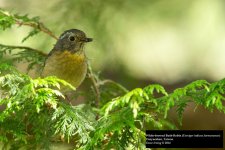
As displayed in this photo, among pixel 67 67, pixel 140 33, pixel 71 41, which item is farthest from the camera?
pixel 140 33

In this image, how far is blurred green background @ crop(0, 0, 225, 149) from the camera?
398 centimetres

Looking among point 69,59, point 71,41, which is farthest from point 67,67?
point 71,41

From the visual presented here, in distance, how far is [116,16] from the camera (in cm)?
404

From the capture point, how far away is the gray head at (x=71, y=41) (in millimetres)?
3725

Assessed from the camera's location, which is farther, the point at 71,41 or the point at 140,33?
the point at 140,33

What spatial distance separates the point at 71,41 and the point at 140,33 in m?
0.82

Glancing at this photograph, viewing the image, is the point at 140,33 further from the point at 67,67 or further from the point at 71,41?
the point at 67,67

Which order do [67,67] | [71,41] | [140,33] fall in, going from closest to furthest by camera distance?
1. [67,67]
2. [71,41]
3. [140,33]

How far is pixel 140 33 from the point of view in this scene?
4410 millimetres

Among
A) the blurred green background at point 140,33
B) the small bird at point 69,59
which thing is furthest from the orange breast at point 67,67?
the blurred green background at point 140,33


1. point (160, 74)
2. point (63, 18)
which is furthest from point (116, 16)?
point (160, 74)

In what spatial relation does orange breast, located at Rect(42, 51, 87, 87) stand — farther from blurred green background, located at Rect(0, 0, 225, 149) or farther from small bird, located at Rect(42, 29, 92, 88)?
blurred green background, located at Rect(0, 0, 225, 149)

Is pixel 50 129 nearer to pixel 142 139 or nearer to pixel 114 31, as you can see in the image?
pixel 142 139

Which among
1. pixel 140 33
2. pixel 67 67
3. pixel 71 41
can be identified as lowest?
pixel 67 67
